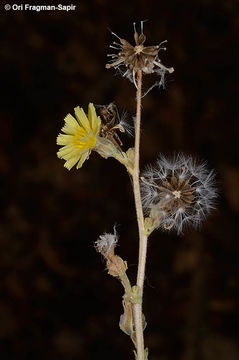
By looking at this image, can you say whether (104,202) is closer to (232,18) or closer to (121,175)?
(121,175)

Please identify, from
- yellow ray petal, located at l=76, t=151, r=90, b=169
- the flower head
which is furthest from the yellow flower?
the flower head

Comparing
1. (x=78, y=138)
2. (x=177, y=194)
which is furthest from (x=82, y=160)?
(x=177, y=194)

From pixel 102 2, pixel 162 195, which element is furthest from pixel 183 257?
pixel 162 195

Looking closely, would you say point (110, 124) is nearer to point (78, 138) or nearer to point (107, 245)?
point (78, 138)

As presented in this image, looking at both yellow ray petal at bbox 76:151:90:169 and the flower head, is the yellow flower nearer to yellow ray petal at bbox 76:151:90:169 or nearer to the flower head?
yellow ray petal at bbox 76:151:90:169

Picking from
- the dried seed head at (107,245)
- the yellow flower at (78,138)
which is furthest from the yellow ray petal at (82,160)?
the dried seed head at (107,245)
